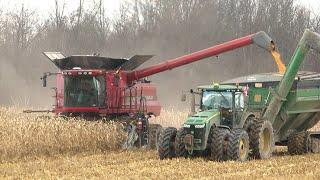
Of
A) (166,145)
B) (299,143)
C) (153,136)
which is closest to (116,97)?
(153,136)

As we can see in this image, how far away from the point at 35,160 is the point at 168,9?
26078 mm

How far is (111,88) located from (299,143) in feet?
15.2

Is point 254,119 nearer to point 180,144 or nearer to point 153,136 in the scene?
point 180,144

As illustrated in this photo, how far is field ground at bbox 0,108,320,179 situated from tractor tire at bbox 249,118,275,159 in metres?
0.31

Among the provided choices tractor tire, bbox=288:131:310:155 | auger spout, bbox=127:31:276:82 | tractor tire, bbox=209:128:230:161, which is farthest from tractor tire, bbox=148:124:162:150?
tractor tire, bbox=209:128:230:161

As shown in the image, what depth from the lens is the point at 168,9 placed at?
36.3 meters

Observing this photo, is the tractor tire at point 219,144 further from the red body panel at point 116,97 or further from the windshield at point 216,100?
the red body panel at point 116,97

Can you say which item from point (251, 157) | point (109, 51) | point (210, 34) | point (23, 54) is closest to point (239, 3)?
point (210, 34)

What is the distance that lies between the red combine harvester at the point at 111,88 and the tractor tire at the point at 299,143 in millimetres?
2351

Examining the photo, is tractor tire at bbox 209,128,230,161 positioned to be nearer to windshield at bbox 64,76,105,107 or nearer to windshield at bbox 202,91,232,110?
windshield at bbox 202,91,232,110

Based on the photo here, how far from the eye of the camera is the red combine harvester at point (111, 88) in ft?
45.0

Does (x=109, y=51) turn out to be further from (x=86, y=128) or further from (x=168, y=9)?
(x=86, y=128)

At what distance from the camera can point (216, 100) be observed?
11.6m

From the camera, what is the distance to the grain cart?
1080 centimetres
